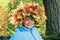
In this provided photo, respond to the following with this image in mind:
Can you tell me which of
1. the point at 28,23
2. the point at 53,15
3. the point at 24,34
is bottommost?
the point at 53,15

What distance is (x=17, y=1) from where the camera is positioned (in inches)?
558

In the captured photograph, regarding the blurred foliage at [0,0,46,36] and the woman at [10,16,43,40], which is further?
the blurred foliage at [0,0,46,36]

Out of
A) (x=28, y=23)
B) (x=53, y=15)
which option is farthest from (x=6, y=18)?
(x=28, y=23)

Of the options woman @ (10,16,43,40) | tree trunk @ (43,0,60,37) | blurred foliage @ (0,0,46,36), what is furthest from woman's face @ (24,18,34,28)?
blurred foliage @ (0,0,46,36)

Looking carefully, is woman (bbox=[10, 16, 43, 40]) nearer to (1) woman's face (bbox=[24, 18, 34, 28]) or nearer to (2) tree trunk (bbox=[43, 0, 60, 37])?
(1) woman's face (bbox=[24, 18, 34, 28])

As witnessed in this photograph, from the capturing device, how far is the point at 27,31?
589cm

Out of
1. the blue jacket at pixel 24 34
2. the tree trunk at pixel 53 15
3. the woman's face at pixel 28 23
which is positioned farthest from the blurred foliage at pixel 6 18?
the woman's face at pixel 28 23

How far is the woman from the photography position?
570 cm

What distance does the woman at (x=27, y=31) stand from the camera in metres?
5.70

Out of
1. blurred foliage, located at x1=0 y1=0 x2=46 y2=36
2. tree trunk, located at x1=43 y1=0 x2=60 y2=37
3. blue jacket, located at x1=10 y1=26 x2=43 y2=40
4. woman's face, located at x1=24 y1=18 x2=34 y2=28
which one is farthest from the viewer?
blurred foliage, located at x1=0 y1=0 x2=46 y2=36

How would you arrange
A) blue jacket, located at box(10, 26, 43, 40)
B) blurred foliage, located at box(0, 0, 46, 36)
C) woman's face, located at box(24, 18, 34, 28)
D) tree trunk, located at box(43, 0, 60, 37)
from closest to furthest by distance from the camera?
woman's face, located at box(24, 18, 34, 28) → blue jacket, located at box(10, 26, 43, 40) → tree trunk, located at box(43, 0, 60, 37) → blurred foliage, located at box(0, 0, 46, 36)

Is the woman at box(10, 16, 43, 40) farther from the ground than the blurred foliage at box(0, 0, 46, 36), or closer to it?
Result: farther from the ground

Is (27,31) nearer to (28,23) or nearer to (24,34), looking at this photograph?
(24,34)

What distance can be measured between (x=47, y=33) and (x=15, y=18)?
5.14m
